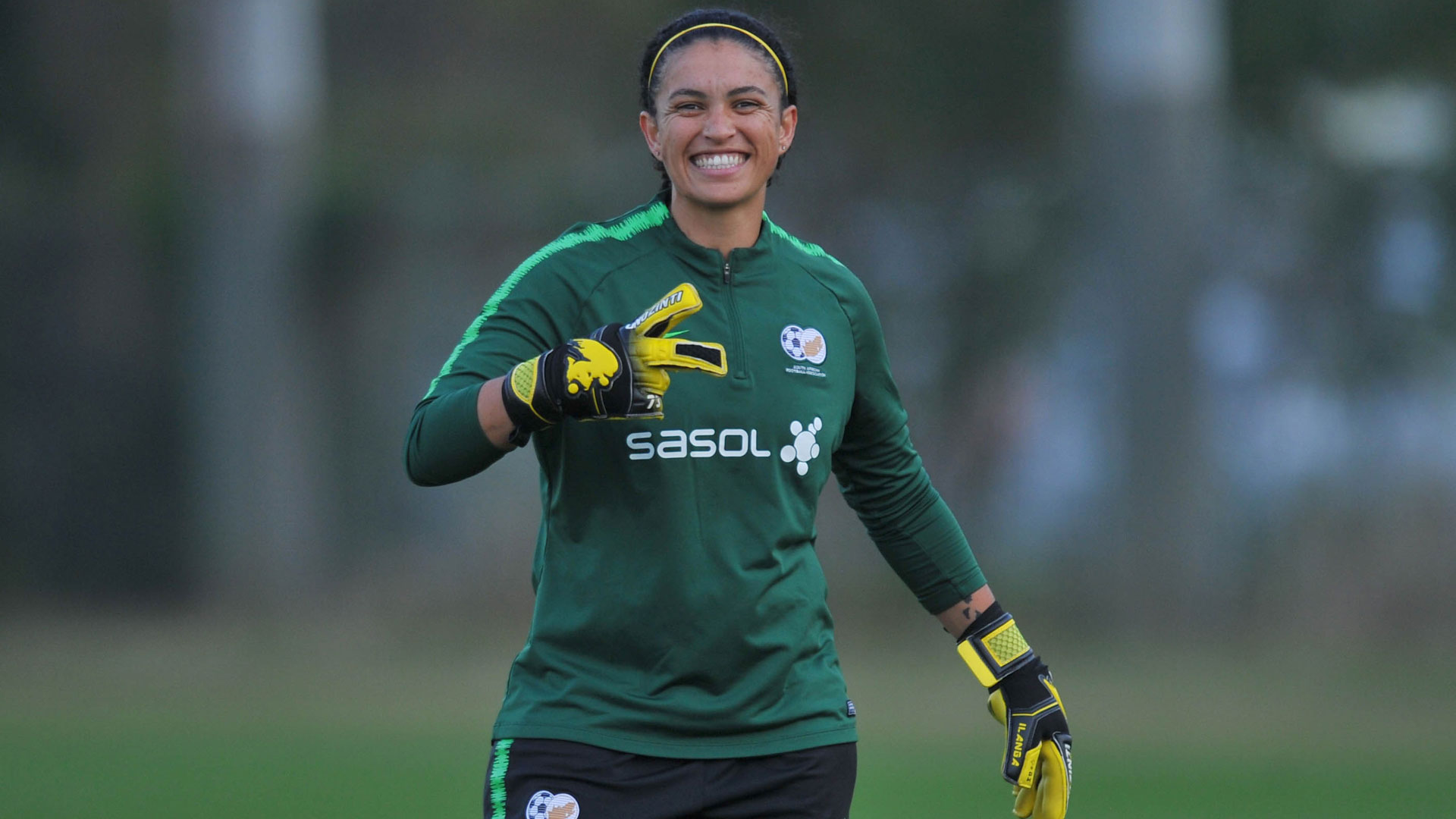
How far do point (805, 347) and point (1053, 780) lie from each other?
99cm

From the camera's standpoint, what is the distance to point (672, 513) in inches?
117

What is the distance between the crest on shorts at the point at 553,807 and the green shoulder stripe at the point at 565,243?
2.17 feet

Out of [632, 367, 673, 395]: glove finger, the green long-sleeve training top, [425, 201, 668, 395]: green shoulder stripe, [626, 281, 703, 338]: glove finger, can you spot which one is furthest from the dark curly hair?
→ [632, 367, 673, 395]: glove finger

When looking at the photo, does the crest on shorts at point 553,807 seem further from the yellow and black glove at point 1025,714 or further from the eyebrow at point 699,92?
the eyebrow at point 699,92

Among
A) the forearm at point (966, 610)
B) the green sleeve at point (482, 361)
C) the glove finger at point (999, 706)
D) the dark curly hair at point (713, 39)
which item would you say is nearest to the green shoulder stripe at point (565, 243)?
the green sleeve at point (482, 361)

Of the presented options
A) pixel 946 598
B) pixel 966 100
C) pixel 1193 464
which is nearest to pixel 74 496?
pixel 966 100

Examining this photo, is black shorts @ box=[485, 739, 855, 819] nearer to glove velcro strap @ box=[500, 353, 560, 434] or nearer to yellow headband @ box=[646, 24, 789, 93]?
glove velcro strap @ box=[500, 353, 560, 434]

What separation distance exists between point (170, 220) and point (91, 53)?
1.40 metres

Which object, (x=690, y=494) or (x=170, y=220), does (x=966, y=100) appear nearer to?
(x=170, y=220)

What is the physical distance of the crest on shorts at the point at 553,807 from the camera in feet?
9.56

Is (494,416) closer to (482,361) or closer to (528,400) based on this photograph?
(528,400)

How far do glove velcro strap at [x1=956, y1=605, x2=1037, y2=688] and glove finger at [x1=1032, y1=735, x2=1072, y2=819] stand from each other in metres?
0.15

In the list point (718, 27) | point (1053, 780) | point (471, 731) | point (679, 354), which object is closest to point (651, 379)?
point (679, 354)

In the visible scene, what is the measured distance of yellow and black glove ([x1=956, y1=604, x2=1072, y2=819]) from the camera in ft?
11.5
